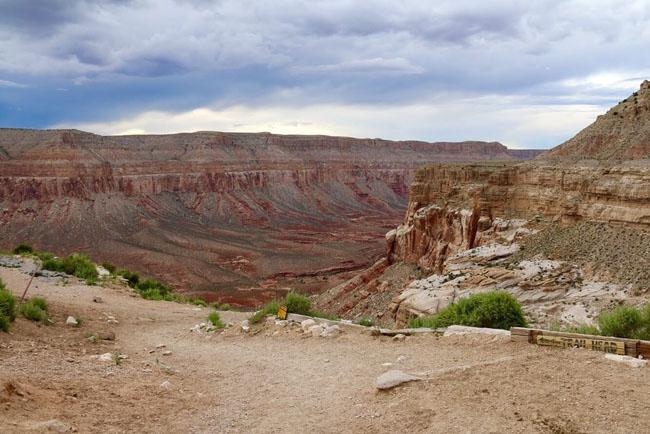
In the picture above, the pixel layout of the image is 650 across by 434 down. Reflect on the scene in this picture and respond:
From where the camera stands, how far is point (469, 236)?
31656 mm

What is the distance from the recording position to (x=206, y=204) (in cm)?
9425

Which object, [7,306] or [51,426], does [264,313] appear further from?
[51,426]

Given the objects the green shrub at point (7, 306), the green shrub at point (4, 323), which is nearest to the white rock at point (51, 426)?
the green shrub at point (4, 323)

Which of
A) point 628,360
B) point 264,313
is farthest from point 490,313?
point 264,313

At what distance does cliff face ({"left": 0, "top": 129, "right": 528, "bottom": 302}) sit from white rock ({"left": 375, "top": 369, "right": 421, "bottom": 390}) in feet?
129

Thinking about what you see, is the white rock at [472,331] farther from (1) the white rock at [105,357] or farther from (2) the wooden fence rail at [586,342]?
(1) the white rock at [105,357]

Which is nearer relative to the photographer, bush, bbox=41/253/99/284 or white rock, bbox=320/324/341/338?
white rock, bbox=320/324/341/338

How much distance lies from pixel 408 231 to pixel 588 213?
1457cm

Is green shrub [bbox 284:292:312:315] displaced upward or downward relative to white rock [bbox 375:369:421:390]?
downward

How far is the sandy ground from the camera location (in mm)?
6840

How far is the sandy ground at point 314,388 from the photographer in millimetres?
6840

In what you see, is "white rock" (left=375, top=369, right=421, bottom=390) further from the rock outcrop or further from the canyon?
the rock outcrop

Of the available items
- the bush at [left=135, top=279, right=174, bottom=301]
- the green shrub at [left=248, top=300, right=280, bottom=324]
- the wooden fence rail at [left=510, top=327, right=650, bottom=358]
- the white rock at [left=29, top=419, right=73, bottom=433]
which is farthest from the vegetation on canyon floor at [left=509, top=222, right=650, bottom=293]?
the white rock at [left=29, top=419, right=73, bottom=433]

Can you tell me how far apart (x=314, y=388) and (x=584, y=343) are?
4.60 meters
